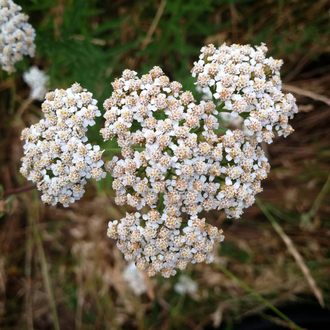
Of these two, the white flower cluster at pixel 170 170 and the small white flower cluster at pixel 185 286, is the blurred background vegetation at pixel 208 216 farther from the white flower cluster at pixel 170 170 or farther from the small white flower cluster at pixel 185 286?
the white flower cluster at pixel 170 170

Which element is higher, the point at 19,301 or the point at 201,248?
the point at 19,301

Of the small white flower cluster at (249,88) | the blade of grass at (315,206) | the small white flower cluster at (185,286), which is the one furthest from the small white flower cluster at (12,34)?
the blade of grass at (315,206)

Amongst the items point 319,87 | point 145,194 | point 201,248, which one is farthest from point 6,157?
point 319,87

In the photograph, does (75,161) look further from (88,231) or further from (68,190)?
(88,231)

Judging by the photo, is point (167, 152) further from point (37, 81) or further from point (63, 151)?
point (37, 81)

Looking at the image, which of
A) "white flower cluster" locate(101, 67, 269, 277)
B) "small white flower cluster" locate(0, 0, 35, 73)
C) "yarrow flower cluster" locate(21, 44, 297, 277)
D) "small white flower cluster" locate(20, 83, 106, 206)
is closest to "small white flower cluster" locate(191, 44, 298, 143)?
"yarrow flower cluster" locate(21, 44, 297, 277)

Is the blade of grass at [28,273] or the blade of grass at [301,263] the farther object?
the blade of grass at [28,273]
